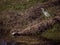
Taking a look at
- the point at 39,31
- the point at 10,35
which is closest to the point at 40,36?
the point at 39,31

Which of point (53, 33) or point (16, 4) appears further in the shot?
point (16, 4)

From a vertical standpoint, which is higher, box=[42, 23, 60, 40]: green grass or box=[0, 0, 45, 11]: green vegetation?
box=[0, 0, 45, 11]: green vegetation

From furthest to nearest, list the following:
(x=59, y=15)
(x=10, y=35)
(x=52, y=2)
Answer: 1. (x=52, y=2)
2. (x=59, y=15)
3. (x=10, y=35)

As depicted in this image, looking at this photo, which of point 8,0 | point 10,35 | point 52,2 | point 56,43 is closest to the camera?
point 56,43

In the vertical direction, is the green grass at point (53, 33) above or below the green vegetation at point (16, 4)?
below

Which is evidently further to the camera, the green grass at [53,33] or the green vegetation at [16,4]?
the green vegetation at [16,4]

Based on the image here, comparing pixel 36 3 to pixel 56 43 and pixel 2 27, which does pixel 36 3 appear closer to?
pixel 2 27

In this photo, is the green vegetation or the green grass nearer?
the green grass

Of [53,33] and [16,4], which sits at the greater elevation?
[16,4]
